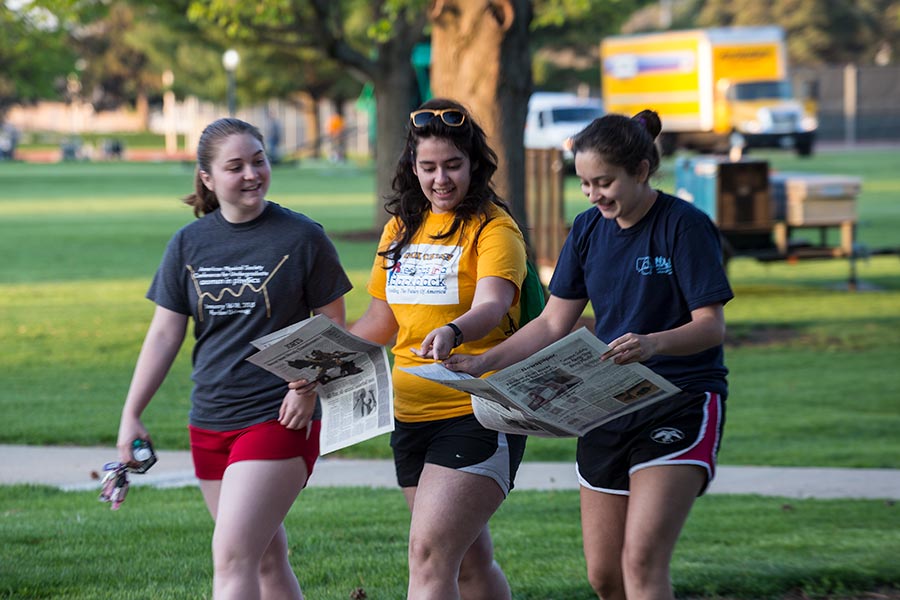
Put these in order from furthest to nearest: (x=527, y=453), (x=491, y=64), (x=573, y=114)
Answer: (x=573, y=114) → (x=491, y=64) → (x=527, y=453)

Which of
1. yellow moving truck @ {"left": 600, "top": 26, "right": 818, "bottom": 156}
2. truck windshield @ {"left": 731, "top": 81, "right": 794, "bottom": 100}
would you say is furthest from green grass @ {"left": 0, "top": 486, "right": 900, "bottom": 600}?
truck windshield @ {"left": 731, "top": 81, "right": 794, "bottom": 100}

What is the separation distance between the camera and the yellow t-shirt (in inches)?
160

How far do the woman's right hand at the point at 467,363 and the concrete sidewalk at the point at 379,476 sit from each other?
4057 mm

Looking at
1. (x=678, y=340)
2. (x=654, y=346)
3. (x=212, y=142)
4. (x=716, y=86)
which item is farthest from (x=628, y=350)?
(x=716, y=86)

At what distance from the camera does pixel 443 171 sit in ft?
13.5

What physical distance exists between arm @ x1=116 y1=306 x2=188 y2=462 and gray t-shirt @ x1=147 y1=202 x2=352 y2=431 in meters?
0.06

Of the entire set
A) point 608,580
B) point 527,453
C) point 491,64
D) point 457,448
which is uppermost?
point 491,64

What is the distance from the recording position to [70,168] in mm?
58750

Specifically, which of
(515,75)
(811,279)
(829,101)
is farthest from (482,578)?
(829,101)

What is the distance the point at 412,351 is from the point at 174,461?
16.2 ft

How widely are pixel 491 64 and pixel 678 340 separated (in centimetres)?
896

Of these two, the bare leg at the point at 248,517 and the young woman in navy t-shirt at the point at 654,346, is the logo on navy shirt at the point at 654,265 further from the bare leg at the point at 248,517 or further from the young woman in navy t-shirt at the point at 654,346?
the bare leg at the point at 248,517

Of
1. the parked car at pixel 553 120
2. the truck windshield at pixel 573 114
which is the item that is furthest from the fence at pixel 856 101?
the parked car at pixel 553 120

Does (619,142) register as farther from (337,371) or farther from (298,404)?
(298,404)
